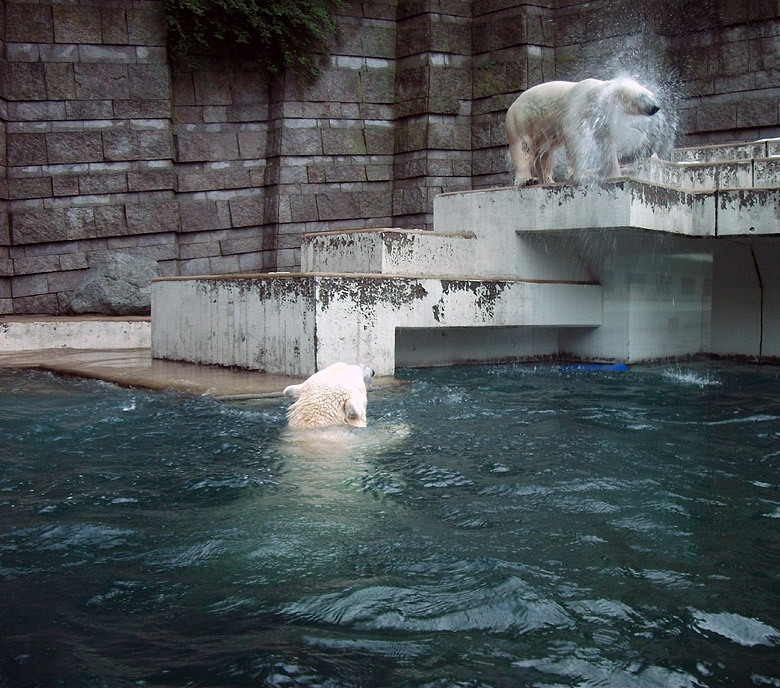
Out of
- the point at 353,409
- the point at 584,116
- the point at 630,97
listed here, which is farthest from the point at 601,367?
the point at 353,409

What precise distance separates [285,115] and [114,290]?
14.9 feet

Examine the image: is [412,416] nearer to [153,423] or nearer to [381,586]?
[153,423]

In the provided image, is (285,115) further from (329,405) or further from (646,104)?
(329,405)

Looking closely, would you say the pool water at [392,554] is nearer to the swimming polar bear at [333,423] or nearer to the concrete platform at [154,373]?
the swimming polar bear at [333,423]

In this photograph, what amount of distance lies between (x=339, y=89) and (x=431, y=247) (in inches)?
317

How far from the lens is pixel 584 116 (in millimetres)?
7695

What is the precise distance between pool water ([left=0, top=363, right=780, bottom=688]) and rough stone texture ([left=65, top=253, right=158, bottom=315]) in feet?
24.2

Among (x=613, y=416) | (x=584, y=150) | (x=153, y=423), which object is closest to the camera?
(x=153, y=423)

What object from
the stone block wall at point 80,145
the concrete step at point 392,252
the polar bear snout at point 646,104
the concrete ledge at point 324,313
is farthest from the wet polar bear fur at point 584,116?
the stone block wall at point 80,145

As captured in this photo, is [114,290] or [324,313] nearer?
[324,313]

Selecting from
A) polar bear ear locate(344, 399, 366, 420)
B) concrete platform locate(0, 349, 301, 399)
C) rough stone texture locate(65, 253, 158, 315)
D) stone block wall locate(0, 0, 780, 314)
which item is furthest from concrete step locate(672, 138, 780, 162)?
rough stone texture locate(65, 253, 158, 315)

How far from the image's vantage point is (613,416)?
215 inches

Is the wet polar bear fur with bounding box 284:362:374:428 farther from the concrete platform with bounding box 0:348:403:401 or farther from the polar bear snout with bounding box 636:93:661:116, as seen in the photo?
the polar bear snout with bounding box 636:93:661:116

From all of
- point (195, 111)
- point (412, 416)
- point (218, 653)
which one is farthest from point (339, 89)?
point (218, 653)
